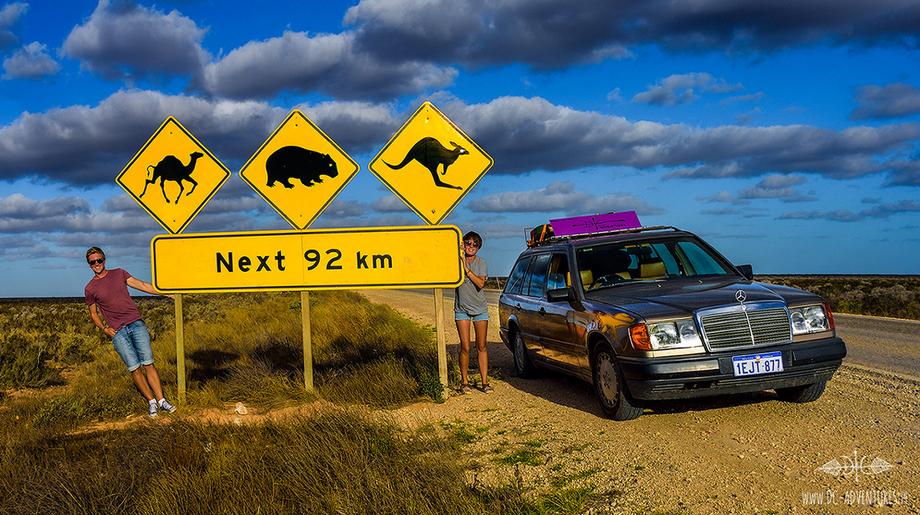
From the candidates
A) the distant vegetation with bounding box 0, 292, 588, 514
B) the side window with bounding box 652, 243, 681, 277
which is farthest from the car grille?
the distant vegetation with bounding box 0, 292, 588, 514

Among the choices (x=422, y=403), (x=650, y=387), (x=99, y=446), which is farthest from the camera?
(x=422, y=403)

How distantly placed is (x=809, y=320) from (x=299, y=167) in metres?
6.25

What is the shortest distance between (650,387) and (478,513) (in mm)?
2817

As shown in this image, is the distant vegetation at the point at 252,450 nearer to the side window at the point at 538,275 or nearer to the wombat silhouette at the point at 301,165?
the side window at the point at 538,275

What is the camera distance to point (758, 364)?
6.93 meters

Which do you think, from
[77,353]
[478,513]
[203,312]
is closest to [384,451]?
[478,513]

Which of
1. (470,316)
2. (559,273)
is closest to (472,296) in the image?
(470,316)

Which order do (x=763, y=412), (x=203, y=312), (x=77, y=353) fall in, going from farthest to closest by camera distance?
1. (x=203, y=312)
2. (x=77, y=353)
3. (x=763, y=412)

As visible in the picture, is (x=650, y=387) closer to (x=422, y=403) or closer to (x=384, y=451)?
(x=384, y=451)

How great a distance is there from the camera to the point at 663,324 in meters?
7.02

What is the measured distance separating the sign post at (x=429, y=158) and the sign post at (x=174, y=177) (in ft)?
7.74

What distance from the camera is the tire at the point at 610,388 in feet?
24.4

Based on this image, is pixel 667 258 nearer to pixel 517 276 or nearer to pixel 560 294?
pixel 560 294

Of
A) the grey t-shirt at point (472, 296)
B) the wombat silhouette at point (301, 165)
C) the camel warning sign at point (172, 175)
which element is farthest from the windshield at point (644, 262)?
the camel warning sign at point (172, 175)
